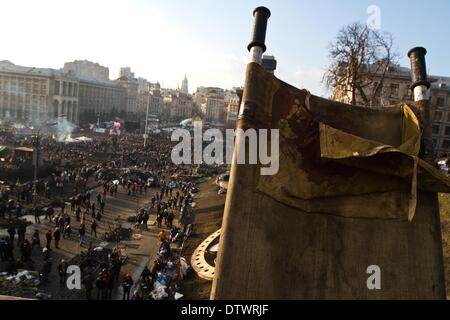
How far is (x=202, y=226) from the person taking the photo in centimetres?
2144

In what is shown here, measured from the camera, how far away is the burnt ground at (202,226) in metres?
13.0

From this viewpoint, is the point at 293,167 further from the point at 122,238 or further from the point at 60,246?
the point at 122,238

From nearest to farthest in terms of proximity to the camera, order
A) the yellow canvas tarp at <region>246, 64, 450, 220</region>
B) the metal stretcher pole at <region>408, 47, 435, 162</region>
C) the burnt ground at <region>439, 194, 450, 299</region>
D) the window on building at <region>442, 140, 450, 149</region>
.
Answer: the yellow canvas tarp at <region>246, 64, 450, 220</region>, the metal stretcher pole at <region>408, 47, 435, 162</region>, the burnt ground at <region>439, 194, 450, 299</region>, the window on building at <region>442, 140, 450, 149</region>

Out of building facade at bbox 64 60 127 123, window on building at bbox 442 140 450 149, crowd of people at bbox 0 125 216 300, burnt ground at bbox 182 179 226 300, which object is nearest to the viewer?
burnt ground at bbox 182 179 226 300

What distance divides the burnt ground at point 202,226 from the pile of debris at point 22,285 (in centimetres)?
474

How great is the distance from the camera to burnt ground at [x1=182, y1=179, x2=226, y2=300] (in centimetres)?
1302

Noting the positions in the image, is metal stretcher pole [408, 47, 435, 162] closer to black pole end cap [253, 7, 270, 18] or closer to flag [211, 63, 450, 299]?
flag [211, 63, 450, 299]

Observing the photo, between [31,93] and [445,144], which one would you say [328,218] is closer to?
[445,144]

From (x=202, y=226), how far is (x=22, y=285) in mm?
10078

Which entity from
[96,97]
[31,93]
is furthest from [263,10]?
[96,97]

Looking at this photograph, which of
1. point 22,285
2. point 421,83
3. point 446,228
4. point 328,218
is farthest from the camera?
point 446,228

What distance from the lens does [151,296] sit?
41.0ft

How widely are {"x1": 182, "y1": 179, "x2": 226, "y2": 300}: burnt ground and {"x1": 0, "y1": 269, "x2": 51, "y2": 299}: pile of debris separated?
187 inches

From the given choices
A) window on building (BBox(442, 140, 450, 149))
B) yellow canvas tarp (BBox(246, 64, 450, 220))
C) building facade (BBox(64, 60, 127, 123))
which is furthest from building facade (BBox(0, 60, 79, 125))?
yellow canvas tarp (BBox(246, 64, 450, 220))
